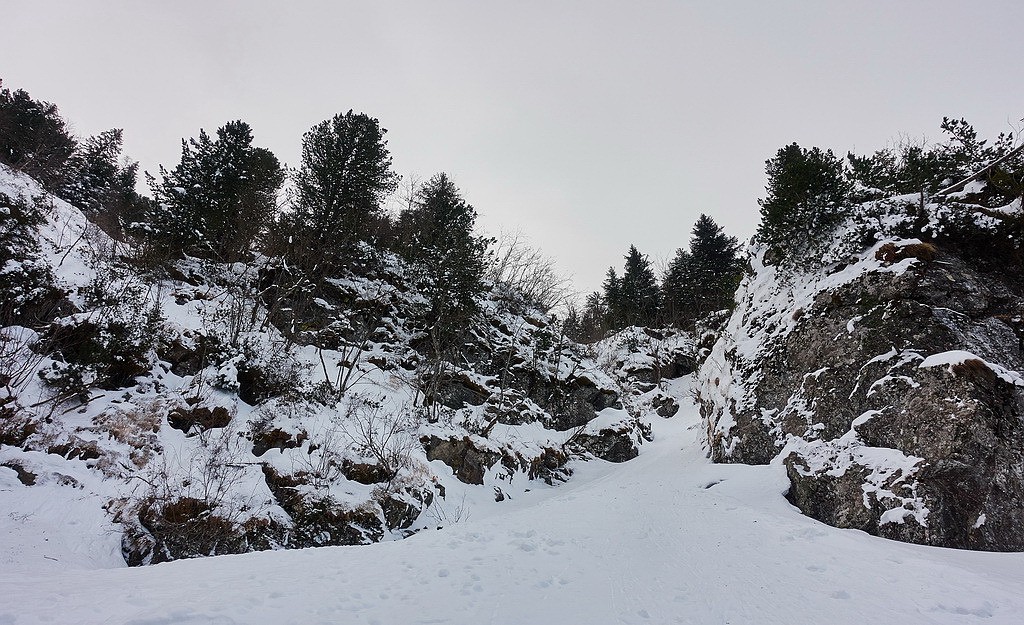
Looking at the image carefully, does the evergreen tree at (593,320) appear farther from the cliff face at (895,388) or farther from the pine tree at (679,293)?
the cliff face at (895,388)

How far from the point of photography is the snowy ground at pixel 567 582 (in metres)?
3.70

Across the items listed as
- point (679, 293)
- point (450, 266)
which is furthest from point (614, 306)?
point (450, 266)

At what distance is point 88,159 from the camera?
26.6 m

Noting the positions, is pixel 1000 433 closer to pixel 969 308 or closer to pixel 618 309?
pixel 969 308

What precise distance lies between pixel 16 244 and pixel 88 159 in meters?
23.8

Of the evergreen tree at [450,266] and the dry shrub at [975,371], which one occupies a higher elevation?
the evergreen tree at [450,266]

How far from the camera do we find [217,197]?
57.8ft

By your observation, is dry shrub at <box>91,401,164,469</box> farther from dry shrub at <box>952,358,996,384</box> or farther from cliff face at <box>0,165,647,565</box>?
dry shrub at <box>952,358,996,384</box>

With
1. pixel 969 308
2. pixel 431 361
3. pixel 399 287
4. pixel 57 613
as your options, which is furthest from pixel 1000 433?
pixel 399 287

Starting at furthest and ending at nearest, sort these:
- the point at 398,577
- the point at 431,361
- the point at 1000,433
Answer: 1. the point at 431,361
2. the point at 1000,433
3. the point at 398,577

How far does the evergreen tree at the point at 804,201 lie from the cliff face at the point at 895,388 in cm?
73

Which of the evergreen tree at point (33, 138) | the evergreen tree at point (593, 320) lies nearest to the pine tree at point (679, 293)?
Result: the evergreen tree at point (593, 320)

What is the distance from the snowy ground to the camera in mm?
3695

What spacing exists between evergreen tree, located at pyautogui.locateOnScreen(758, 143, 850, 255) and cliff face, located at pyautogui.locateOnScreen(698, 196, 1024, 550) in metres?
0.73
